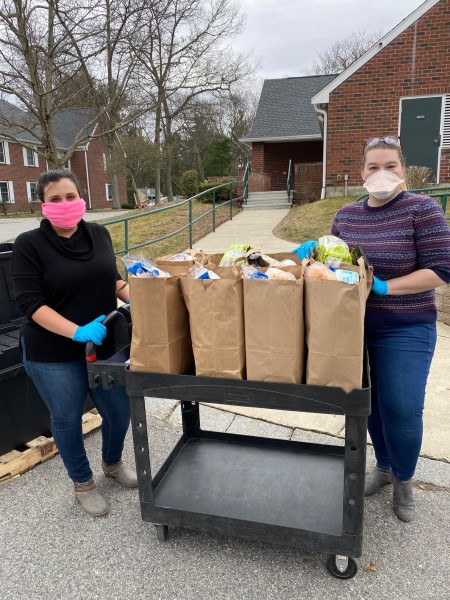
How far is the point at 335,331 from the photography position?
1.55 metres

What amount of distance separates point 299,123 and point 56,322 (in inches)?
677

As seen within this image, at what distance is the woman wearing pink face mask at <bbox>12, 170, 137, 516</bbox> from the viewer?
2.01 meters

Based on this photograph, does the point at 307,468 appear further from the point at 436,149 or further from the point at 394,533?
the point at 436,149

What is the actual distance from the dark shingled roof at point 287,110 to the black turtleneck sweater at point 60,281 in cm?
1578

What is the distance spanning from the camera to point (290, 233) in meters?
9.95

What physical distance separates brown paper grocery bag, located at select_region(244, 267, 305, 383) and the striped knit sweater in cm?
50

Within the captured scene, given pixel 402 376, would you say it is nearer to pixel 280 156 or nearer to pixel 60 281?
pixel 60 281

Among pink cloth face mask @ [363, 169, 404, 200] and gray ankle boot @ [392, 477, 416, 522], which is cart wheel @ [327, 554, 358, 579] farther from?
pink cloth face mask @ [363, 169, 404, 200]

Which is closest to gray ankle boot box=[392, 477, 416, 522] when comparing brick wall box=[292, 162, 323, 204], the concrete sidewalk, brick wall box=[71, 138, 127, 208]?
the concrete sidewalk

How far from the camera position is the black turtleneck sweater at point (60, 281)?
6.60 ft

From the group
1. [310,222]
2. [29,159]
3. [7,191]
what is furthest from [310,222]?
[29,159]

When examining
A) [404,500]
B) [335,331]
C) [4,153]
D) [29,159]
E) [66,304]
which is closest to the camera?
[335,331]

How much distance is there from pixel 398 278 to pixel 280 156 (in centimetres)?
1693

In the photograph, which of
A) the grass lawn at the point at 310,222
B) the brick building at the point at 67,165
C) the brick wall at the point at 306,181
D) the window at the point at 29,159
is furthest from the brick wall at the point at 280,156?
the window at the point at 29,159
